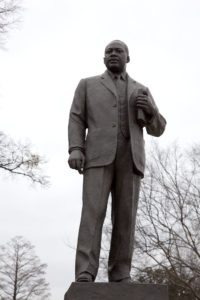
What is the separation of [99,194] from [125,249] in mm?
640

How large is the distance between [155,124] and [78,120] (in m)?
0.87

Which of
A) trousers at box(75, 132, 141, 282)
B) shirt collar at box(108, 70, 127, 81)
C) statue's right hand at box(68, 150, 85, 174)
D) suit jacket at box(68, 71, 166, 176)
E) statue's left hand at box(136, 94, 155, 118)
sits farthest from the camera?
shirt collar at box(108, 70, 127, 81)

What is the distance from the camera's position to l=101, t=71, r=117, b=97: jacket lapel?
567cm

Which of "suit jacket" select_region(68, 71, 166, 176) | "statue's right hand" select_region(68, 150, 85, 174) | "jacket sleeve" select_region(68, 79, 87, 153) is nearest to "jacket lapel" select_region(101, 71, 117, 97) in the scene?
"suit jacket" select_region(68, 71, 166, 176)

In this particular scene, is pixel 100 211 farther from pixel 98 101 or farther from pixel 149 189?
pixel 149 189

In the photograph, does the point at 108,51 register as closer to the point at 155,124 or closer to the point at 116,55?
the point at 116,55

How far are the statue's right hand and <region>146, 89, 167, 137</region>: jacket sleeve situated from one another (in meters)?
0.89

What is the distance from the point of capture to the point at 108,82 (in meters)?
5.76

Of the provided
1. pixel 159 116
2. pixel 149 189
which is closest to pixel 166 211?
pixel 149 189

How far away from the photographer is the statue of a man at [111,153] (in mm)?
5156

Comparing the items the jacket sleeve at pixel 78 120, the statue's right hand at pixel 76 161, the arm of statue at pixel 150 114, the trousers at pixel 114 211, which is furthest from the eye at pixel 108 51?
the statue's right hand at pixel 76 161

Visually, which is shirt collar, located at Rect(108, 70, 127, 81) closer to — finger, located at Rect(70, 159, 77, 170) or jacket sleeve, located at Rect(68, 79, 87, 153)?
jacket sleeve, located at Rect(68, 79, 87, 153)

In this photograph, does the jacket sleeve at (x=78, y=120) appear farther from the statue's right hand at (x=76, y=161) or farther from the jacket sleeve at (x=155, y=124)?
the jacket sleeve at (x=155, y=124)

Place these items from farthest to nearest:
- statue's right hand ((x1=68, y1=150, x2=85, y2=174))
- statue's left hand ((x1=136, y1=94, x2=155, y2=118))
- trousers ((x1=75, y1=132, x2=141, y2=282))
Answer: statue's left hand ((x1=136, y1=94, x2=155, y2=118)), statue's right hand ((x1=68, y1=150, x2=85, y2=174)), trousers ((x1=75, y1=132, x2=141, y2=282))
